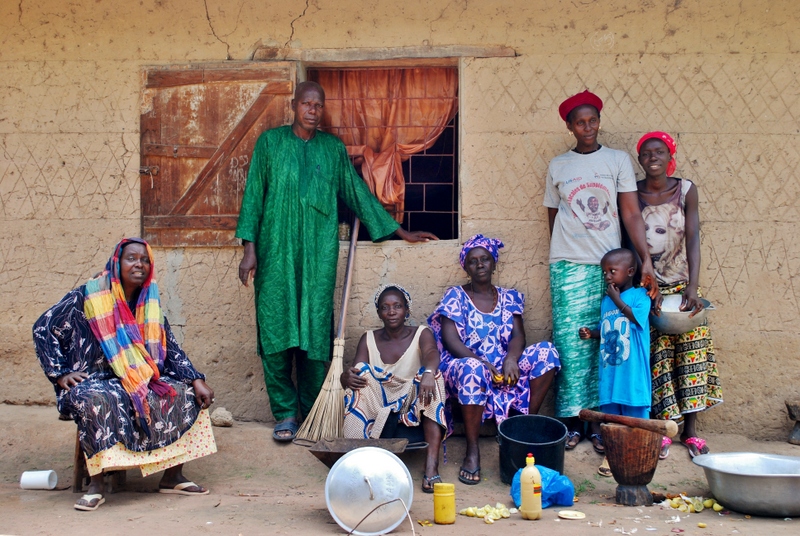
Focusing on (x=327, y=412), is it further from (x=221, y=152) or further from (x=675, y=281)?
(x=675, y=281)

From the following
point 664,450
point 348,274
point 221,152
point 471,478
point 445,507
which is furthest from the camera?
point 221,152

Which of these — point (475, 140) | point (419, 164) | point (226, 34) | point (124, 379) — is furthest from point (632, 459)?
point (226, 34)

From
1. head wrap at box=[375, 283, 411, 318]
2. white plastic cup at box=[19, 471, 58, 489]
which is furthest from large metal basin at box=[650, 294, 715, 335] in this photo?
white plastic cup at box=[19, 471, 58, 489]

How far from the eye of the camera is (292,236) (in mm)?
5379

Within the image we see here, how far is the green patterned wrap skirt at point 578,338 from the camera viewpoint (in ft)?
17.0

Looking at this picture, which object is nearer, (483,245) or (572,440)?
(572,440)

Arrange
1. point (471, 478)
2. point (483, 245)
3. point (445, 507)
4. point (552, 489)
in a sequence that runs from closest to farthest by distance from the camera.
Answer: point (445, 507)
point (552, 489)
point (471, 478)
point (483, 245)

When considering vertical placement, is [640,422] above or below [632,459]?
above

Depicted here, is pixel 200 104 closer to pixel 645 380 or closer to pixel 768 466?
pixel 645 380

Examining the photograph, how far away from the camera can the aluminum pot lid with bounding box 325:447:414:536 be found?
3.98 m

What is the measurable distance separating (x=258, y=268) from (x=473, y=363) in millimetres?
1429

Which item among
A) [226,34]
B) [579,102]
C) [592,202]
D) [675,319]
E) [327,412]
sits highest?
[226,34]

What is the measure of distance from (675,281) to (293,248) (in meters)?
2.20

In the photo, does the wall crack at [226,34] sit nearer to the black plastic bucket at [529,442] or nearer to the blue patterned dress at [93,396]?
the blue patterned dress at [93,396]
